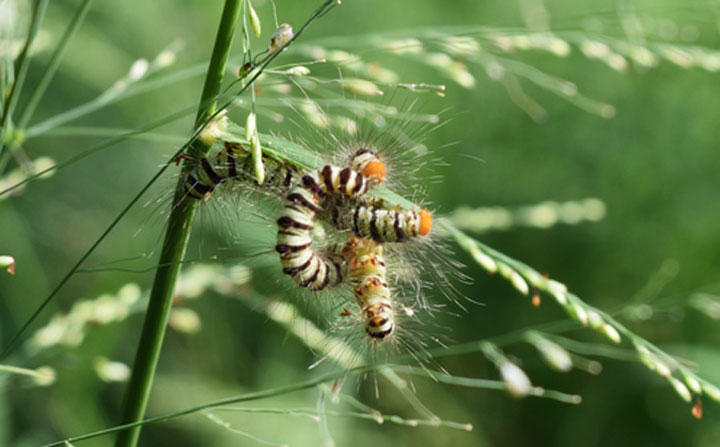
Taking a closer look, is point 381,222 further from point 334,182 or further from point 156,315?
point 156,315

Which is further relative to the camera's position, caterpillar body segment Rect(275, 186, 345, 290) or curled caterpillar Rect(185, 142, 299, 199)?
caterpillar body segment Rect(275, 186, 345, 290)

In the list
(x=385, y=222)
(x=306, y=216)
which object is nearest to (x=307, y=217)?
(x=306, y=216)

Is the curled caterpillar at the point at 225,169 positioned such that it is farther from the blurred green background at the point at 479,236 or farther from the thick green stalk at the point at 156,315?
the blurred green background at the point at 479,236

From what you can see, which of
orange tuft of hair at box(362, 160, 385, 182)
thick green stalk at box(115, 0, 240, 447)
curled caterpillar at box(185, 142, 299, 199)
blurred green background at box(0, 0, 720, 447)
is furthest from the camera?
blurred green background at box(0, 0, 720, 447)

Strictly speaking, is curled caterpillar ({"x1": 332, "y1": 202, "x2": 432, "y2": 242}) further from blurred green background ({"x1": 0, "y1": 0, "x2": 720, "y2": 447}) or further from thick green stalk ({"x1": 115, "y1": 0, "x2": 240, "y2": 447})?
blurred green background ({"x1": 0, "y1": 0, "x2": 720, "y2": 447})

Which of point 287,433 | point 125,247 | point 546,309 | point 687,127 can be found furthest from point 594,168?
point 125,247

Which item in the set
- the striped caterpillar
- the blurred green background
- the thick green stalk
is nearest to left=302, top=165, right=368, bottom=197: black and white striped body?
the striped caterpillar

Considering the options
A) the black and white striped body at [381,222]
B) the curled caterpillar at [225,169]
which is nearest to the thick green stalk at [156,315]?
the curled caterpillar at [225,169]
